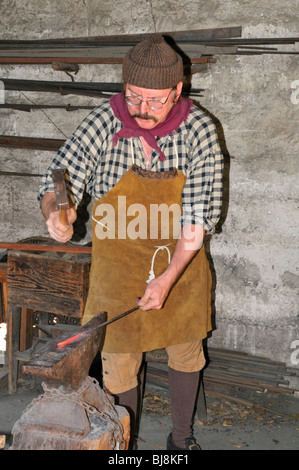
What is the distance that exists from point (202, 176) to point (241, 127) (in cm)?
149

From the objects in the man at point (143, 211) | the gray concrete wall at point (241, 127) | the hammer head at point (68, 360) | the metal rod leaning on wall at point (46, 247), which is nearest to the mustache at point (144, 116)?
the man at point (143, 211)

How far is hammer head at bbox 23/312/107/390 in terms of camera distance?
174 cm

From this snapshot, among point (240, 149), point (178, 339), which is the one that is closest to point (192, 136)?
point (178, 339)

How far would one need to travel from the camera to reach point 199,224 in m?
Answer: 2.74

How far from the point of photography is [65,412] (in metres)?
1.85

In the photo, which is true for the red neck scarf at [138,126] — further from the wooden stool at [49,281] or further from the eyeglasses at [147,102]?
the wooden stool at [49,281]

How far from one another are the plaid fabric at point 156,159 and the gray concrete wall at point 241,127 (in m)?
1.38

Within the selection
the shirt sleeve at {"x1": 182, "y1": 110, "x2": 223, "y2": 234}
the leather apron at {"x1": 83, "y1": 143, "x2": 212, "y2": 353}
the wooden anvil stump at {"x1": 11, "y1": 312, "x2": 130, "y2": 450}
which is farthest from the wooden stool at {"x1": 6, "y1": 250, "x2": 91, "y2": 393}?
the wooden anvil stump at {"x1": 11, "y1": 312, "x2": 130, "y2": 450}

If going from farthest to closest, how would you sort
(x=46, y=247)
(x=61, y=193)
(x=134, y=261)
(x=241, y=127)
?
(x=241, y=127) → (x=46, y=247) → (x=134, y=261) → (x=61, y=193)

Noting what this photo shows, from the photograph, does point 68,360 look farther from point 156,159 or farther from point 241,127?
point 241,127

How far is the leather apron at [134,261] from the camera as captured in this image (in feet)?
9.07

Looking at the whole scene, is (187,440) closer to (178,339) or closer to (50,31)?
(178,339)

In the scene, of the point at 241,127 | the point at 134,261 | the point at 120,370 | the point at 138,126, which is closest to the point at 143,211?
the point at 134,261
